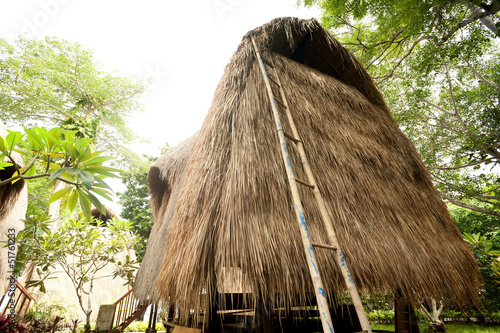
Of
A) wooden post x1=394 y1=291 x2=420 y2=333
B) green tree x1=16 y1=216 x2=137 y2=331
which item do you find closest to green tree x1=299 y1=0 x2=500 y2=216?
wooden post x1=394 y1=291 x2=420 y2=333

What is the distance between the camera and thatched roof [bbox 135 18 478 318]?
145 cm

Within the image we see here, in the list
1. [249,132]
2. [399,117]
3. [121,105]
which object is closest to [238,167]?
[249,132]

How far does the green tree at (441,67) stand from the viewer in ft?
12.0

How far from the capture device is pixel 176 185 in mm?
3916

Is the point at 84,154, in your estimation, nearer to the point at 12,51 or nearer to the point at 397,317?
the point at 397,317

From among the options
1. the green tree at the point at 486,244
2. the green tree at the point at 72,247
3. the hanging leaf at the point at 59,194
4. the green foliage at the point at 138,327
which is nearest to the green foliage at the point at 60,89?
the green tree at the point at 72,247

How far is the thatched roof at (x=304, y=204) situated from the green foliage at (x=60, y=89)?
21.8ft

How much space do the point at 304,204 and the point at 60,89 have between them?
32.7 feet

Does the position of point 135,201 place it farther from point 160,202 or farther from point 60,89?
point 160,202

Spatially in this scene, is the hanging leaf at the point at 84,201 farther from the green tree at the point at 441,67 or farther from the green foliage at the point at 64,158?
the green tree at the point at 441,67

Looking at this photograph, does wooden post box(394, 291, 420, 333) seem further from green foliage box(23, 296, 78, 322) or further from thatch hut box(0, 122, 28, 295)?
green foliage box(23, 296, 78, 322)

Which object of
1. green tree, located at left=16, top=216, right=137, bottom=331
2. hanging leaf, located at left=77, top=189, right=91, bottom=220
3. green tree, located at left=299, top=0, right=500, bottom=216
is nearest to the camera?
hanging leaf, located at left=77, top=189, right=91, bottom=220

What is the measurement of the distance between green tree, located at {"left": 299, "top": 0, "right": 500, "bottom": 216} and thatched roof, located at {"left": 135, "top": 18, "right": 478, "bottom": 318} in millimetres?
1561

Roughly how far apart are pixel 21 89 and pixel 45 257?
607cm
